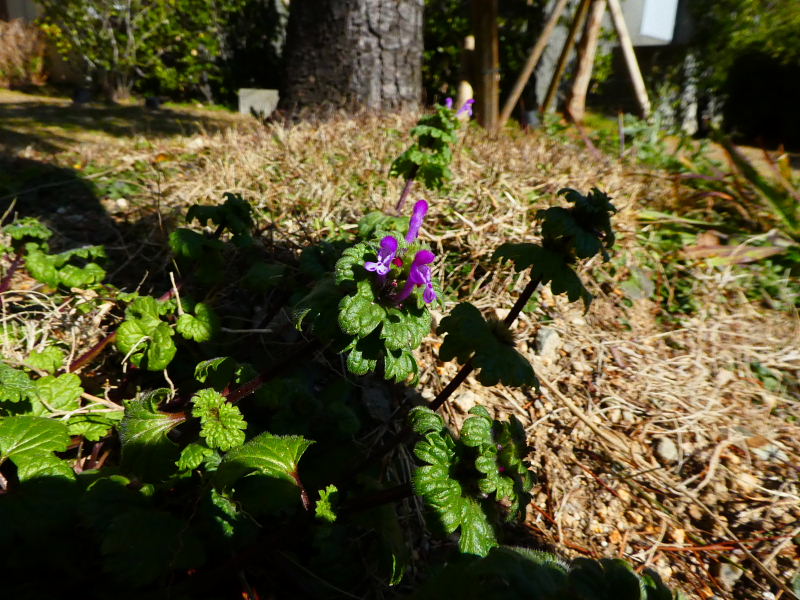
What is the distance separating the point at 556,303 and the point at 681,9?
11.6 meters

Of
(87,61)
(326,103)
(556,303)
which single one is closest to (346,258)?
(556,303)

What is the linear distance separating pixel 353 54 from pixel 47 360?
156 inches

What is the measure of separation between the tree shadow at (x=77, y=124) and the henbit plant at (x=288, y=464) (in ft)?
11.3

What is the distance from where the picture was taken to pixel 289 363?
145cm

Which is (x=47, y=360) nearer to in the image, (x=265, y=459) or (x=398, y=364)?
(x=265, y=459)

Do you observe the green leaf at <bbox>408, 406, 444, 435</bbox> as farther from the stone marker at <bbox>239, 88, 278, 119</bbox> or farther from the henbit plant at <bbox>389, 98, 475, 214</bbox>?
the stone marker at <bbox>239, 88, 278, 119</bbox>

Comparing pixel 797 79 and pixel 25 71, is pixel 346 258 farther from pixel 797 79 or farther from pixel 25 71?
pixel 25 71

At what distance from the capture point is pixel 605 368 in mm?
2447

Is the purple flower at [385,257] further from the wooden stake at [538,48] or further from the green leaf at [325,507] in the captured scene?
the wooden stake at [538,48]

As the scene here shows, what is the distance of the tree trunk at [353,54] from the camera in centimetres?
476

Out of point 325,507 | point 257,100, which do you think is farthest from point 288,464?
point 257,100

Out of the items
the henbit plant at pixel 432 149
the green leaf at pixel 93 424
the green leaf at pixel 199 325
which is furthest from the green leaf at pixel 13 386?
the henbit plant at pixel 432 149

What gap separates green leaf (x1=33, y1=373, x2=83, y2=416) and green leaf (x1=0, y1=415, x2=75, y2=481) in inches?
8.8

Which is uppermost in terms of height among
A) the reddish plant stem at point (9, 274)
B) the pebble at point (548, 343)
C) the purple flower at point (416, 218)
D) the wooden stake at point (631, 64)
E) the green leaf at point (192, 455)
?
the wooden stake at point (631, 64)
